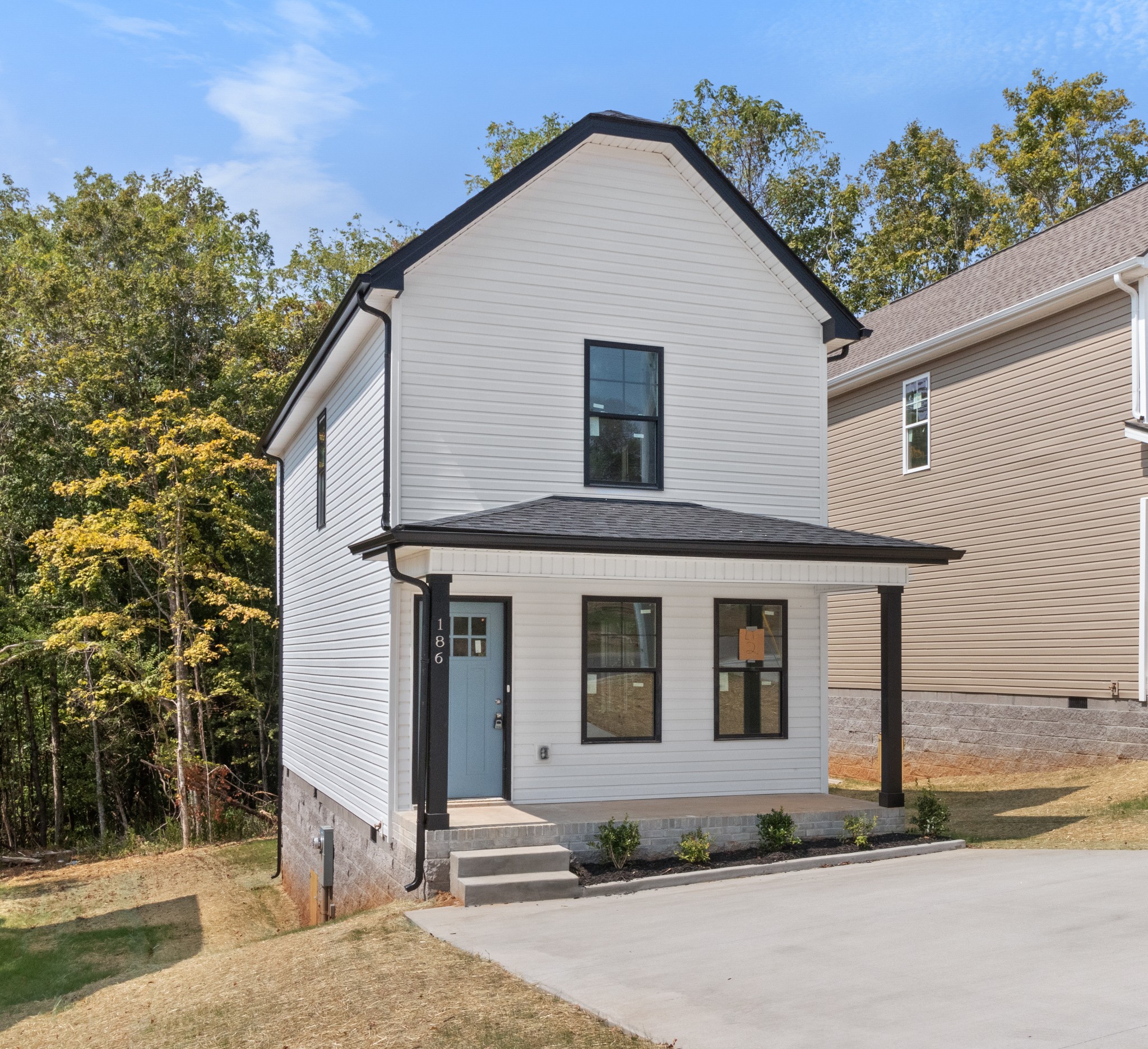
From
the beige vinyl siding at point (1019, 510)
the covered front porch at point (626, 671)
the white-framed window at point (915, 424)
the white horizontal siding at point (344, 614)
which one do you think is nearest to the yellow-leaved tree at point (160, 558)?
the white horizontal siding at point (344, 614)

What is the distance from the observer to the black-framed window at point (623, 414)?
12.3 meters

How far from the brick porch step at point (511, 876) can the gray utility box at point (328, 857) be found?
14.0 ft

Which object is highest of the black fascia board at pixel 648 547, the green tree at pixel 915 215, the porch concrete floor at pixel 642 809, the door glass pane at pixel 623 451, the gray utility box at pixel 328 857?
the green tree at pixel 915 215

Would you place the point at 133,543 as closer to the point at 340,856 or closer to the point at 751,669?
the point at 340,856

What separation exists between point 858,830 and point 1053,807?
130 inches

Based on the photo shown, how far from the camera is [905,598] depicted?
64.5 ft

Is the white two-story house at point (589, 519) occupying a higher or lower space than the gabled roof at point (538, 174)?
lower

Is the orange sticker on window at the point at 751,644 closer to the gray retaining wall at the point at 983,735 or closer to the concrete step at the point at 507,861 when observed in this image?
the concrete step at the point at 507,861

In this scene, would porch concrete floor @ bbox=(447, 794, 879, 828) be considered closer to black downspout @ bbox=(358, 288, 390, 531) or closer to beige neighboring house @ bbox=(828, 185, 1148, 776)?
black downspout @ bbox=(358, 288, 390, 531)

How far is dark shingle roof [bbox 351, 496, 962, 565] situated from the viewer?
10148mm

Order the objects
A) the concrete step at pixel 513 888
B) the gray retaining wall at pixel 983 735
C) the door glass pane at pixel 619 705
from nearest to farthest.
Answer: the concrete step at pixel 513 888, the door glass pane at pixel 619 705, the gray retaining wall at pixel 983 735

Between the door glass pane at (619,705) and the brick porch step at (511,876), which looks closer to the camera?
the brick porch step at (511,876)

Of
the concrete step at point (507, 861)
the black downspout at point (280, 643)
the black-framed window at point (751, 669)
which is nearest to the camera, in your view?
the concrete step at point (507, 861)

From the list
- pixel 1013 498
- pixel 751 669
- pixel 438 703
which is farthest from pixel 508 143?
pixel 438 703
